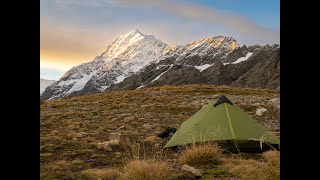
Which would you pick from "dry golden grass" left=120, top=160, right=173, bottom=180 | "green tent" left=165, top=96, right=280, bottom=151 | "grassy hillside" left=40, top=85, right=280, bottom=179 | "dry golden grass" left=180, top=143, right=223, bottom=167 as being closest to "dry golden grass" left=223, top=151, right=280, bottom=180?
"grassy hillside" left=40, top=85, right=280, bottom=179

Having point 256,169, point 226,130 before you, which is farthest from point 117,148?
point 256,169

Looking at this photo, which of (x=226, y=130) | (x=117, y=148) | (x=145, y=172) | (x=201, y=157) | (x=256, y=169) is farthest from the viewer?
(x=117, y=148)

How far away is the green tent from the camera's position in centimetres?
1249

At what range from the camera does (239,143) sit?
41.1 feet

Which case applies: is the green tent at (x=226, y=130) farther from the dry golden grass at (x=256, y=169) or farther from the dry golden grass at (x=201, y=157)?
the dry golden grass at (x=256, y=169)

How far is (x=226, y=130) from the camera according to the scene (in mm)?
12648

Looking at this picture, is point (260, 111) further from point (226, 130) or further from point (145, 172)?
point (145, 172)

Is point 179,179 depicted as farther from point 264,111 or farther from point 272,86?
point 272,86

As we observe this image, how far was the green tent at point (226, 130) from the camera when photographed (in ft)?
41.0

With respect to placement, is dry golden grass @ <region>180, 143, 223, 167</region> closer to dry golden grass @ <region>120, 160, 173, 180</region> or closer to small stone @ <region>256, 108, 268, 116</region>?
dry golden grass @ <region>120, 160, 173, 180</region>

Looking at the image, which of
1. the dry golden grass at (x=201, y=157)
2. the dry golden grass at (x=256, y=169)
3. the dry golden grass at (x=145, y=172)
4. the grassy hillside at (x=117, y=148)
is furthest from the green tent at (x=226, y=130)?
the dry golden grass at (x=145, y=172)
